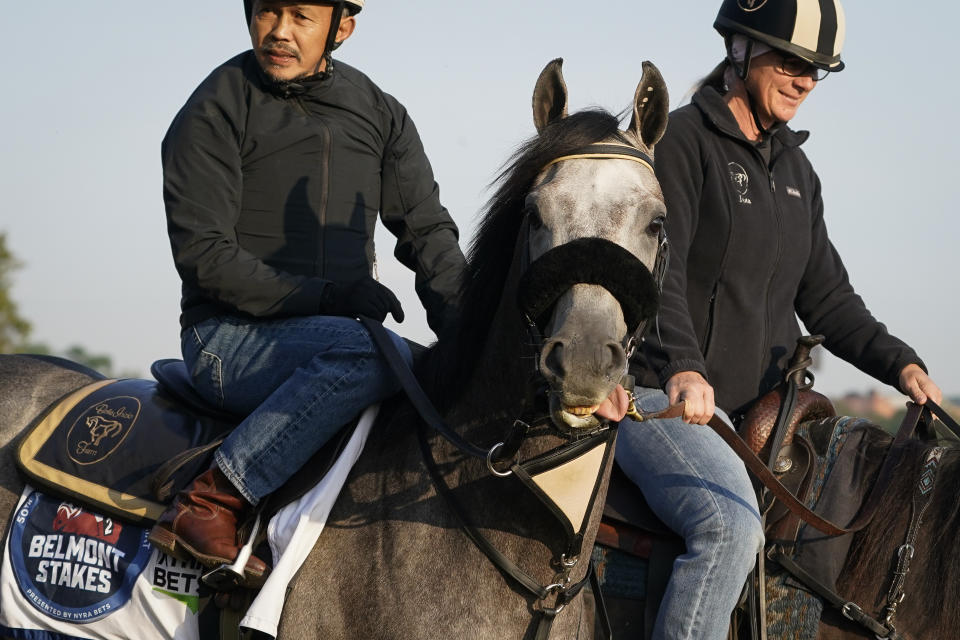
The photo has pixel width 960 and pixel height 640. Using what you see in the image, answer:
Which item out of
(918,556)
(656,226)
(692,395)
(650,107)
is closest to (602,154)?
(656,226)

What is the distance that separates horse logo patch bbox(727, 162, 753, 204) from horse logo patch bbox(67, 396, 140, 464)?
2829 millimetres

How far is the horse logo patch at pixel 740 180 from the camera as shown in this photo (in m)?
4.96

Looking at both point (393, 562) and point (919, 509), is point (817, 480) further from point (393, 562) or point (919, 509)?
point (393, 562)

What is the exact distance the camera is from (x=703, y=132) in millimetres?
4969

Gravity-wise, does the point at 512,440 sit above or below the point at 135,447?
above

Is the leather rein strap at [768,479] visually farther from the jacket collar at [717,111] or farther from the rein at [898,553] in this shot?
the jacket collar at [717,111]

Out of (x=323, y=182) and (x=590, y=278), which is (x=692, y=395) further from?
(x=323, y=182)

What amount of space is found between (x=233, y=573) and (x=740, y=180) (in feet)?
9.17

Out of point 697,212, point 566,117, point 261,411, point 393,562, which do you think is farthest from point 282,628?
point 697,212

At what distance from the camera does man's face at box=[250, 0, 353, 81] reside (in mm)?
4586

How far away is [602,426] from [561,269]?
2.04 feet

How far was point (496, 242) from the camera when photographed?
389cm

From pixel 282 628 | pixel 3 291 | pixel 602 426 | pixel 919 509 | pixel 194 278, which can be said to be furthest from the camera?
pixel 3 291

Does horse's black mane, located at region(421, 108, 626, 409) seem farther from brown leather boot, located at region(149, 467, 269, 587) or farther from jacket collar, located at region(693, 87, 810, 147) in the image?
jacket collar, located at region(693, 87, 810, 147)
